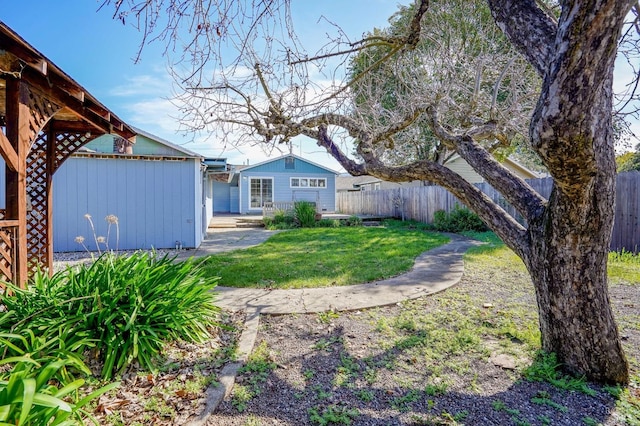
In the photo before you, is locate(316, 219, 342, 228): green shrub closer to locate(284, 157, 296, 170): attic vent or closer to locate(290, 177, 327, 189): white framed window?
locate(290, 177, 327, 189): white framed window

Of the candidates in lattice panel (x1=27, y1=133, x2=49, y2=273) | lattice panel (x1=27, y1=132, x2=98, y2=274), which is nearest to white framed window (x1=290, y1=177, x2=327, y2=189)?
lattice panel (x1=27, y1=132, x2=98, y2=274)

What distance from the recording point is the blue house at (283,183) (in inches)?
828

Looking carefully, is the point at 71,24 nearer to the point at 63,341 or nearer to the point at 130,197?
the point at 63,341

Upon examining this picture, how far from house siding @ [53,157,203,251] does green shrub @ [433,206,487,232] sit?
844 centimetres

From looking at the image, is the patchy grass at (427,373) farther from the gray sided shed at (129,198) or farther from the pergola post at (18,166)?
the gray sided shed at (129,198)

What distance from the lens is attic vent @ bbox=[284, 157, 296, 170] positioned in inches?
839

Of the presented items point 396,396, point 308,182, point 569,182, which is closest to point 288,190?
point 308,182

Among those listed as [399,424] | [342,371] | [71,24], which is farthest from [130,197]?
[399,424]

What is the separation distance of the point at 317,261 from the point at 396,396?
4.51 metres

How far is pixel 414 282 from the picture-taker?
5082 mm

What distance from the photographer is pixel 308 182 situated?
21812 millimetres

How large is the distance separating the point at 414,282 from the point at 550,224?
2.84m

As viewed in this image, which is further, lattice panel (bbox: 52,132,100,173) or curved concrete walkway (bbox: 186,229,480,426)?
lattice panel (bbox: 52,132,100,173)

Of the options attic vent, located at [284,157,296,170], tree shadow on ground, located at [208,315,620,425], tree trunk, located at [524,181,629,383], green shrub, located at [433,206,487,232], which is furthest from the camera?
Answer: attic vent, located at [284,157,296,170]
